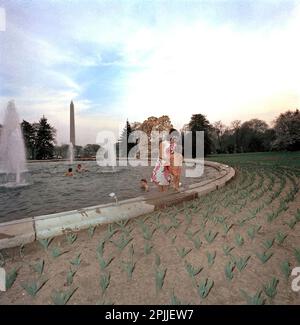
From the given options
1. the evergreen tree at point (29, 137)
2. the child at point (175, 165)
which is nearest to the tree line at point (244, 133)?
the evergreen tree at point (29, 137)

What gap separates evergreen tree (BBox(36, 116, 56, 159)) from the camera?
4478 centimetres

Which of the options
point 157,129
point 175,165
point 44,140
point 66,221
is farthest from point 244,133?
point 66,221

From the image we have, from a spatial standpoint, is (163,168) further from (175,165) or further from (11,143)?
(11,143)

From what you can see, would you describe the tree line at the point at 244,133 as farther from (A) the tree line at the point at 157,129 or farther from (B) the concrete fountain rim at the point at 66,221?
(B) the concrete fountain rim at the point at 66,221

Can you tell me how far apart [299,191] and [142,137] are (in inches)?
1362

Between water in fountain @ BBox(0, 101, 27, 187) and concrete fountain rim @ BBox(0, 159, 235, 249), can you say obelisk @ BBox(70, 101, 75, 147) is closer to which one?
water in fountain @ BBox(0, 101, 27, 187)

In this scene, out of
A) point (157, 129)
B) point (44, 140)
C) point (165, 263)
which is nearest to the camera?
point (165, 263)

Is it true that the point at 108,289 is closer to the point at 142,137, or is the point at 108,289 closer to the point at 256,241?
the point at 256,241

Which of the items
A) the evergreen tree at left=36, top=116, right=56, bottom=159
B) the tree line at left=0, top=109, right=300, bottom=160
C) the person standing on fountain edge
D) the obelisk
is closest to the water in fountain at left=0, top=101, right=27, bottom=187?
Answer: the person standing on fountain edge

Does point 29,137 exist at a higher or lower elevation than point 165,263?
higher

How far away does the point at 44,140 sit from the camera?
1768 inches

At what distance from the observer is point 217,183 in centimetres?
849

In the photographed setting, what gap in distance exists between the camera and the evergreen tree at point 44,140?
4478 cm
